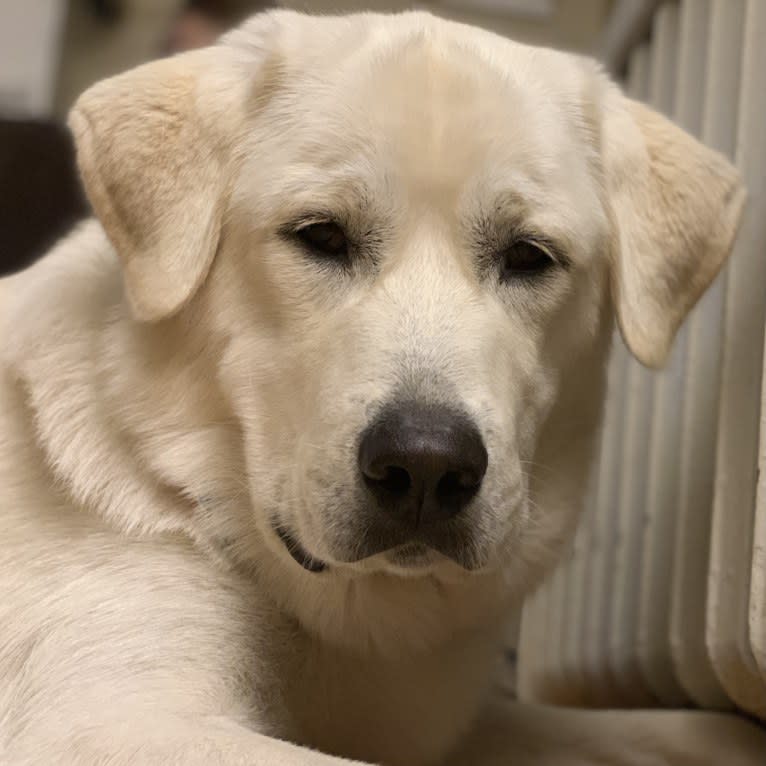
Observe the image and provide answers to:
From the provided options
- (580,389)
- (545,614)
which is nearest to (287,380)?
(580,389)

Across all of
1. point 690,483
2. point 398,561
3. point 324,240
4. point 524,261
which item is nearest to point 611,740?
point 690,483

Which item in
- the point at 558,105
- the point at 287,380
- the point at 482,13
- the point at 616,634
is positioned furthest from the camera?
the point at 482,13

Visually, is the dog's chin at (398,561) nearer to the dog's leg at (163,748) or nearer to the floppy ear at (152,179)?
the dog's leg at (163,748)

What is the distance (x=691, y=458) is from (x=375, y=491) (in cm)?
75

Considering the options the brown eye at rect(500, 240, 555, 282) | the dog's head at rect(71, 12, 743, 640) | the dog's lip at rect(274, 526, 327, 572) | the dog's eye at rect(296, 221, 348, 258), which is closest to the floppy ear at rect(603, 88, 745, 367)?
the dog's head at rect(71, 12, 743, 640)

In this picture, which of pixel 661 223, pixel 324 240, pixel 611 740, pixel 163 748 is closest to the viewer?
pixel 163 748

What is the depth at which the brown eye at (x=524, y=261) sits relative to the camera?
122 cm

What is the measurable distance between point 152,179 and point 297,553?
18.6 inches

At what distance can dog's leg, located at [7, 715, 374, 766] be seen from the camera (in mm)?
957

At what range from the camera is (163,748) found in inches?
37.8

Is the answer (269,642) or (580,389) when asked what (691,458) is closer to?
(580,389)

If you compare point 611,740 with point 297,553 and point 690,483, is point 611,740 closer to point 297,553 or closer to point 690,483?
point 690,483

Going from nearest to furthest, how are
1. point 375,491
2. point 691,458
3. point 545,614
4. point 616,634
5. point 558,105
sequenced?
point 375,491, point 558,105, point 691,458, point 616,634, point 545,614

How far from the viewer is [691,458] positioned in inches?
62.6
